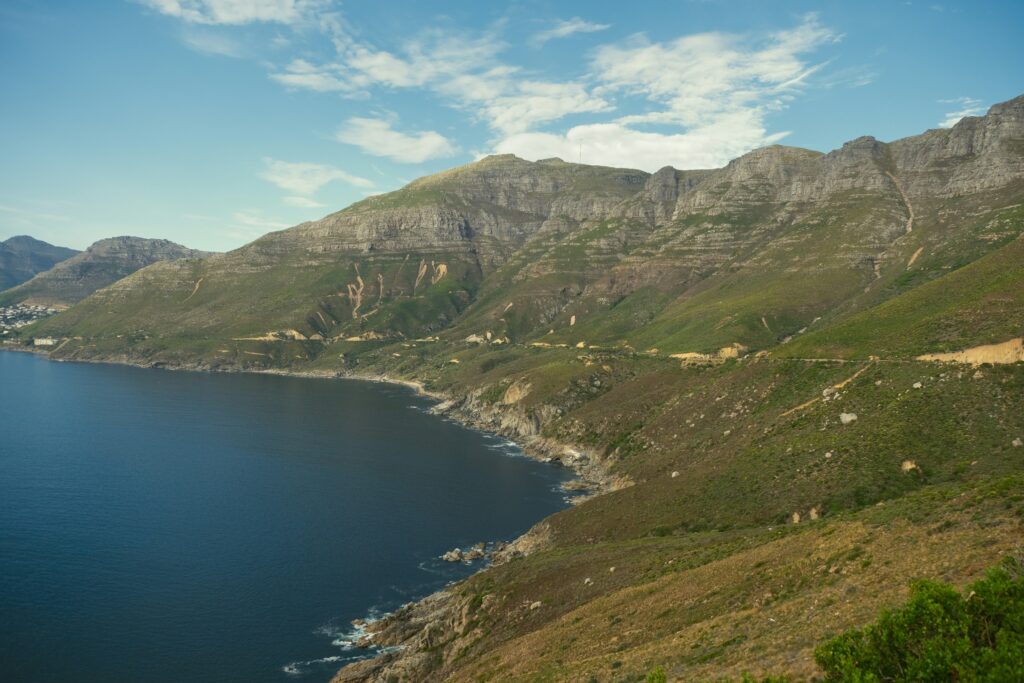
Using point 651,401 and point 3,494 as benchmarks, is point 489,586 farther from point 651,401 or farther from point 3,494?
point 3,494

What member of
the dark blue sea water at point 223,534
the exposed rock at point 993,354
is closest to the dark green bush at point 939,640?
the dark blue sea water at point 223,534

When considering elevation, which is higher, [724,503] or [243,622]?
[724,503]

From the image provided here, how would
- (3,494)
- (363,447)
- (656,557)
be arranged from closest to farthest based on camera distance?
1. (656,557)
2. (3,494)
3. (363,447)

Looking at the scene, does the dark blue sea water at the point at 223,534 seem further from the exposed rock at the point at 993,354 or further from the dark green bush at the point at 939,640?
the exposed rock at the point at 993,354

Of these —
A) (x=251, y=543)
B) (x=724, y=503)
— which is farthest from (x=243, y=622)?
(x=724, y=503)

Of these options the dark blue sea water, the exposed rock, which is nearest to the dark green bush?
the dark blue sea water

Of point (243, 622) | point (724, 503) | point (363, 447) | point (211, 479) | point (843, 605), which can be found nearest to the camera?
point (843, 605)

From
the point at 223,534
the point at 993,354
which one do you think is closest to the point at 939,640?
the point at 993,354

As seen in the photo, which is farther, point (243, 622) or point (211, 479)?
point (211, 479)

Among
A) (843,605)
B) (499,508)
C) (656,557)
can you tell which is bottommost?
(499,508)
